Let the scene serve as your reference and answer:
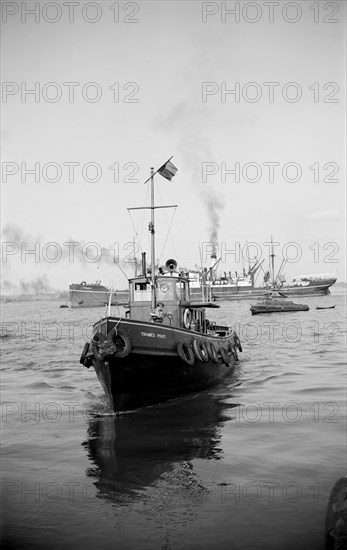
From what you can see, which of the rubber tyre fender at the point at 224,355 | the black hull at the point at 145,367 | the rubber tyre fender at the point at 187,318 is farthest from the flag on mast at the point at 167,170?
the rubber tyre fender at the point at 224,355

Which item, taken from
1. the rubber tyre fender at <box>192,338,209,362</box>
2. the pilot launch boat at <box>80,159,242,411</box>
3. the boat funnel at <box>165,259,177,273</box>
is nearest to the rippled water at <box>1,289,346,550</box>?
the pilot launch boat at <box>80,159,242,411</box>

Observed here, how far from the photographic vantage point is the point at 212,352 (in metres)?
16.7

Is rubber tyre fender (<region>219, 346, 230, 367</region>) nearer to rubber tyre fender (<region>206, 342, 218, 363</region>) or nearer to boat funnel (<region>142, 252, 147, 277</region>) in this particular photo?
rubber tyre fender (<region>206, 342, 218, 363</region>)

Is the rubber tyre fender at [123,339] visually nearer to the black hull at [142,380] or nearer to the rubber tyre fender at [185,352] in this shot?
the black hull at [142,380]

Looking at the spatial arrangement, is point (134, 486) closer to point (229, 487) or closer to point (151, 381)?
point (229, 487)

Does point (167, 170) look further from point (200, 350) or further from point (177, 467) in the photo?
point (177, 467)

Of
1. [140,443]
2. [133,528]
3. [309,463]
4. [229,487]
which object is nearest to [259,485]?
[229,487]

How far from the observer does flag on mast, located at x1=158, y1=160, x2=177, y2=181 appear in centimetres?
1595

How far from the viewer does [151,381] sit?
1391 cm

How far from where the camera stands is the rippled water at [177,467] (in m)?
6.80

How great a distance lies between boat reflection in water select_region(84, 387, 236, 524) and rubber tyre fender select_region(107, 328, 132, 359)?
66.5 inches

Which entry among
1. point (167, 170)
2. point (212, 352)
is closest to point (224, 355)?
point (212, 352)

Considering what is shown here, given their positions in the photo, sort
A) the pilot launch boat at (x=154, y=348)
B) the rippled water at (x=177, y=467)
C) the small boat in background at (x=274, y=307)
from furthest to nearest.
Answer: the small boat in background at (x=274, y=307) → the pilot launch boat at (x=154, y=348) → the rippled water at (x=177, y=467)

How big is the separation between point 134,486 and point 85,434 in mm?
3868
